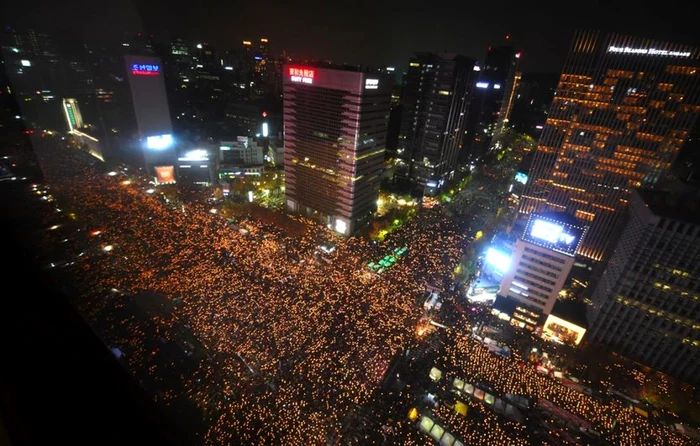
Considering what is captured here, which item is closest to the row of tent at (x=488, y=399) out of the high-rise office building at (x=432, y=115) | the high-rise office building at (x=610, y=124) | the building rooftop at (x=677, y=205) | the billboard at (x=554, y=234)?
the billboard at (x=554, y=234)

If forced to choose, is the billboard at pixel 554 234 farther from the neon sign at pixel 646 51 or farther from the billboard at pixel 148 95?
the billboard at pixel 148 95

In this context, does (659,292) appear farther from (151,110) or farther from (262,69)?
(262,69)

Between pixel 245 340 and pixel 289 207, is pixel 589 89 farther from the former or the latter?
pixel 245 340

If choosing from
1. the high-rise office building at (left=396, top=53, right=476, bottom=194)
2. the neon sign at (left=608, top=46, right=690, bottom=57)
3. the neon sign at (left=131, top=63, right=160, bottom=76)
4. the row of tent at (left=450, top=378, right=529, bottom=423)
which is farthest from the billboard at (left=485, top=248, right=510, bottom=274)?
the neon sign at (left=131, top=63, right=160, bottom=76)

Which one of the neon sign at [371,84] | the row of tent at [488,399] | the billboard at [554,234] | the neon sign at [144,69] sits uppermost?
the neon sign at [371,84]

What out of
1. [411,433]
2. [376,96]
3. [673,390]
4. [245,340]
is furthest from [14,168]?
[673,390]

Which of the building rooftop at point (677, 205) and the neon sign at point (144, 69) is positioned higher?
the neon sign at point (144, 69)

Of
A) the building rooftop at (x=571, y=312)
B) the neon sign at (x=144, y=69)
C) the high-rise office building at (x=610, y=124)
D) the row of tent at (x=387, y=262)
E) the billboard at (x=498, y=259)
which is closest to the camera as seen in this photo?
the building rooftop at (x=571, y=312)
